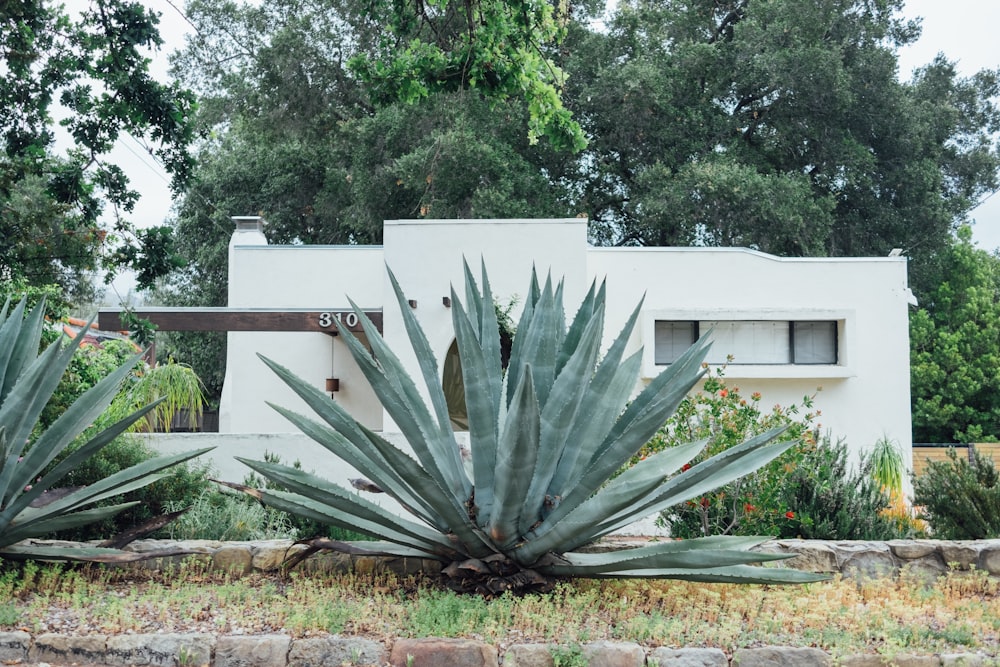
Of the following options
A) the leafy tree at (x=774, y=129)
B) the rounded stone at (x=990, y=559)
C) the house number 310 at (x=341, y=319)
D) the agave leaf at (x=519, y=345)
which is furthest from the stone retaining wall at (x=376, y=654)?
the leafy tree at (x=774, y=129)

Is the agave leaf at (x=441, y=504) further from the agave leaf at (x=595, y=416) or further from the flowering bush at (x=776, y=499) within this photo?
the flowering bush at (x=776, y=499)

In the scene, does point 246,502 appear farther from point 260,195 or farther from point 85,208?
point 260,195

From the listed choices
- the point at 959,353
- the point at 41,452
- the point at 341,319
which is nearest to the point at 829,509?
the point at 41,452

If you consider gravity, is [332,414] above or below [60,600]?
above

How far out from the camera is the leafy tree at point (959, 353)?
25.0m

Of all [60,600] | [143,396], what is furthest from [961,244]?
[60,600]

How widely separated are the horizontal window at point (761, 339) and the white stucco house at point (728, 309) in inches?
0.6

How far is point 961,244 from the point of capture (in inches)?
1013

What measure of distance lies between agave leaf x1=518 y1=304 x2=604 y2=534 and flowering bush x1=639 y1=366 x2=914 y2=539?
230 cm

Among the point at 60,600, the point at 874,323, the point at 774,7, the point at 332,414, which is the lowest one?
the point at 60,600

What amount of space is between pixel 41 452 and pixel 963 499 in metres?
6.47

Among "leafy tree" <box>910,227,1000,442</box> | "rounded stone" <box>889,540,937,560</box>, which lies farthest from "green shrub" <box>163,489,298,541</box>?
"leafy tree" <box>910,227,1000,442</box>

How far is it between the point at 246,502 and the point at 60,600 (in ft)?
7.65

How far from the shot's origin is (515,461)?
4359 mm
